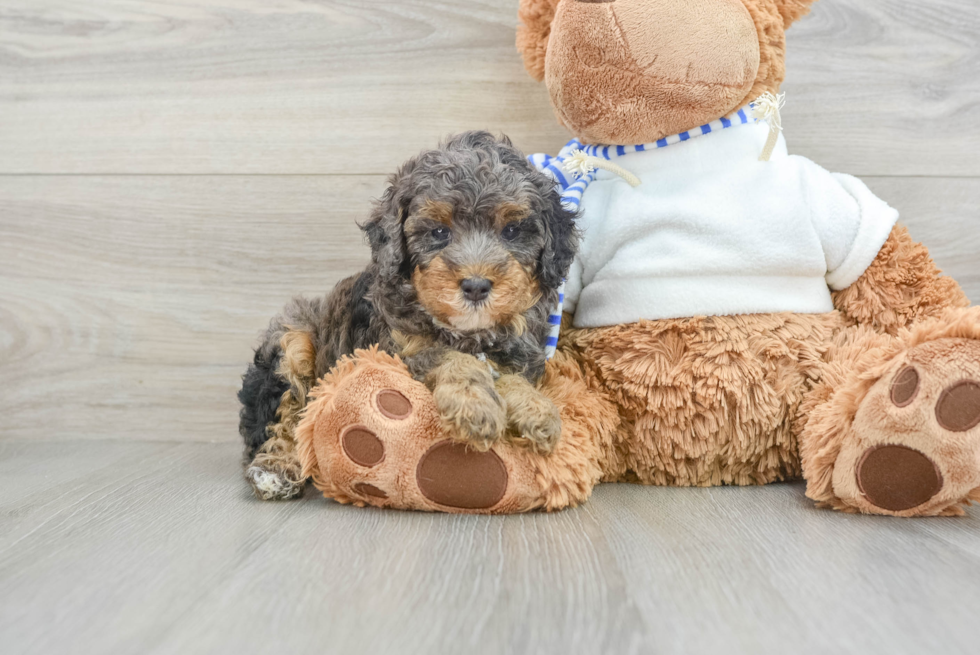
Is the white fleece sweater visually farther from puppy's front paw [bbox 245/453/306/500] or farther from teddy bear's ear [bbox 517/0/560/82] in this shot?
puppy's front paw [bbox 245/453/306/500]

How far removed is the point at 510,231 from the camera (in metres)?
1.34

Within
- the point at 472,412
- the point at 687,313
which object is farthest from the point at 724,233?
the point at 472,412

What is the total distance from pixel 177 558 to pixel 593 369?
88 cm

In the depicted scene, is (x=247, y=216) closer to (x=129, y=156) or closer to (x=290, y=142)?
(x=290, y=142)

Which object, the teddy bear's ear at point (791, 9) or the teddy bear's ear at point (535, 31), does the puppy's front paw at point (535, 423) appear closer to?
the teddy bear's ear at point (535, 31)

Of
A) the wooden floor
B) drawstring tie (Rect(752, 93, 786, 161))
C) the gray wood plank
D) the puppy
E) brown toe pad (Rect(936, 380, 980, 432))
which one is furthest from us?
the gray wood plank

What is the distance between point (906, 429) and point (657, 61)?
80cm

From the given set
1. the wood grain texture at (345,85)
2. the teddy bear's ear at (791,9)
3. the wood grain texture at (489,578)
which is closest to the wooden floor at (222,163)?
the wood grain texture at (345,85)

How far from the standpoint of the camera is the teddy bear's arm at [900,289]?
1.58m

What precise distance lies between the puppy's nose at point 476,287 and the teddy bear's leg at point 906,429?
0.68 meters

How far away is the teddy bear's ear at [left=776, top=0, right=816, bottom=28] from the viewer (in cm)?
153

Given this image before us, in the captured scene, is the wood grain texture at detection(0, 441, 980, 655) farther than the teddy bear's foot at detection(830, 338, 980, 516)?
No

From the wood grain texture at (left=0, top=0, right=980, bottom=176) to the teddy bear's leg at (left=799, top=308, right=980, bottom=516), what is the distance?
34.8 inches

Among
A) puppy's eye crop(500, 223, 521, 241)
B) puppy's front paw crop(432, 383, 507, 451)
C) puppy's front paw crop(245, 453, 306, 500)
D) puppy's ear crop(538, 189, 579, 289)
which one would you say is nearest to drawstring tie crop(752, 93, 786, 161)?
puppy's ear crop(538, 189, 579, 289)
